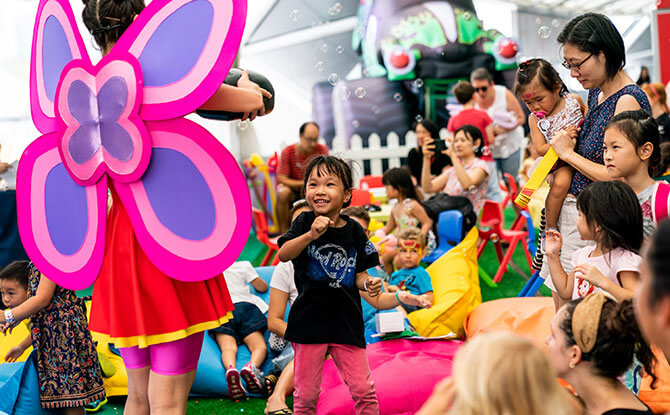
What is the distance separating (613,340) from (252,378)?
1949 mm

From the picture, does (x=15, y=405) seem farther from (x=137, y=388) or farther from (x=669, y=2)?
(x=669, y=2)

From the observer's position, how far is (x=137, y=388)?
1917mm

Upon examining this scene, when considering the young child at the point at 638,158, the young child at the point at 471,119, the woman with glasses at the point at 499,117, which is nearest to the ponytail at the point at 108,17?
the young child at the point at 638,158

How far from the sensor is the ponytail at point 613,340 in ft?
5.36

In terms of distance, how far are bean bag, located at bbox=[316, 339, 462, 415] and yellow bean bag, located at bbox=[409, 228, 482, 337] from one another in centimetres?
35

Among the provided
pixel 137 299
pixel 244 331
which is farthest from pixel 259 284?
pixel 137 299

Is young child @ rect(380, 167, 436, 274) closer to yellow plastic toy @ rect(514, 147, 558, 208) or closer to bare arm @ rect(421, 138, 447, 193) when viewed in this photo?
bare arm @ rect(421, 138, 447, 193)

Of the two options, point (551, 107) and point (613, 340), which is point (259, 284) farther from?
point (613, 340)

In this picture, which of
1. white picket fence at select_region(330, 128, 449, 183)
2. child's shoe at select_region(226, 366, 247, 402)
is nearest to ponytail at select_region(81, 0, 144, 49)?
child's shoe at select_region(226, 366, 247, 402)

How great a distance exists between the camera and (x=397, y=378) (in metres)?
2.87

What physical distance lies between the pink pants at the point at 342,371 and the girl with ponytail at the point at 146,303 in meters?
0.51

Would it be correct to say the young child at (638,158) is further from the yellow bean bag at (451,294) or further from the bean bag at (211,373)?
the bean bag at (211,373)

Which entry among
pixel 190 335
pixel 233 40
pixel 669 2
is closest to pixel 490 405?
pixel 190 335

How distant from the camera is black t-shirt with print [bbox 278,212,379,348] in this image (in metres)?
2.30
